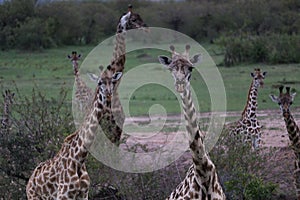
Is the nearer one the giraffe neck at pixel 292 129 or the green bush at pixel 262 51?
the giraffe neck at pixel 292 129

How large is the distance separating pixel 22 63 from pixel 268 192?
17310 mm

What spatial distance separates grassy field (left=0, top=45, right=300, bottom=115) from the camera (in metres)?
15.5

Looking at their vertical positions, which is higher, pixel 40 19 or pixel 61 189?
pixel 40 19

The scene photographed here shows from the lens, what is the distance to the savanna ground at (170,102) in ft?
26.4

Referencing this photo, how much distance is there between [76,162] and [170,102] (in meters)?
9.17

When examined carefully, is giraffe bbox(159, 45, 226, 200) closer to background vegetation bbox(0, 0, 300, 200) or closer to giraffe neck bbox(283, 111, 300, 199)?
background vegetation bbox(0, 0, 300, 200)

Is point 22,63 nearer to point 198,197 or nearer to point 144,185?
point 144,185

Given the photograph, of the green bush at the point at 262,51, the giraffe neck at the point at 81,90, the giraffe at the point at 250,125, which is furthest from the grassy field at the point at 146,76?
the giraffe at the point at 250,125

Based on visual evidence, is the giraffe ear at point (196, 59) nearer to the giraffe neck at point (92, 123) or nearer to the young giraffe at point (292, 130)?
the giraffe neck at point (92, 123)

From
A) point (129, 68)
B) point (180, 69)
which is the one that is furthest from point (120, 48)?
point (129, 68)

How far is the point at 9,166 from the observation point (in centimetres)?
858


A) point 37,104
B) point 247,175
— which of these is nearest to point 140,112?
point 37,104

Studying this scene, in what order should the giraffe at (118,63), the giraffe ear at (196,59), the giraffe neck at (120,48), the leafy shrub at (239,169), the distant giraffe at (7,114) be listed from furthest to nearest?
the distant giraffe at (7,114), the giraffe neck at (120,48), the giraffe at (118,63), the leafy shrub at (239,169), the giraffe ear at (196,59)

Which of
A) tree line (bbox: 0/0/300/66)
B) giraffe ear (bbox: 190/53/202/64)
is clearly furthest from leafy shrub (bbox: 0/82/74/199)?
tree line (bbox: 0/0/300/66)
